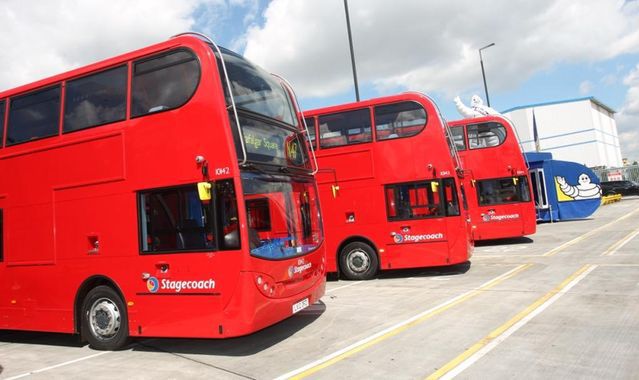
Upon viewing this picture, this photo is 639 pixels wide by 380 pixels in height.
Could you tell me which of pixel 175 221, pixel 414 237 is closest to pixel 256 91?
pixel 175 221

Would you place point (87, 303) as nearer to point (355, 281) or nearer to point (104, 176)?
point (104, 176)

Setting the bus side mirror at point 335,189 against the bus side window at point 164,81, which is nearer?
the bus side window at point 164,81

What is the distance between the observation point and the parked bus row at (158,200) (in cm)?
586

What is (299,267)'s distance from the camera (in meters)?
6.58

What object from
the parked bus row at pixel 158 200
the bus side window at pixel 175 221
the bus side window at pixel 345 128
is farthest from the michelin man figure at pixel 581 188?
the bus side window at pixel 175 221

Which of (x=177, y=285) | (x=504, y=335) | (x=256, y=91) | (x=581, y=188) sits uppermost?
(x=256, y=91)

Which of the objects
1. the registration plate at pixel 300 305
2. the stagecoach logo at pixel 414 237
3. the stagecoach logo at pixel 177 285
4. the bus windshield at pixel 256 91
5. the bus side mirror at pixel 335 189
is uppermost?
the bus windshield at pixel 256 91

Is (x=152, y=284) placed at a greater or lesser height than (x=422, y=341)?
Result: greater

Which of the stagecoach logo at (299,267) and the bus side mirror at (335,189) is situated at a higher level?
the bus side mirror at (335,189)

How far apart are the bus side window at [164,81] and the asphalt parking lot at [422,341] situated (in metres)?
3.39

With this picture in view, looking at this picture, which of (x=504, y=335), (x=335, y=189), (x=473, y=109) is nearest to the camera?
(x=504, y=335)

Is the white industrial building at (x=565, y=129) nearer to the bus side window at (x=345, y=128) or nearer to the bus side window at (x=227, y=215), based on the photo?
the bus side window at (x=345, y=128)

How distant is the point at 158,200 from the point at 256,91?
2.07 metres

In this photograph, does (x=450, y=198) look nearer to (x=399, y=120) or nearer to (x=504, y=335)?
(x=399, y=120)
